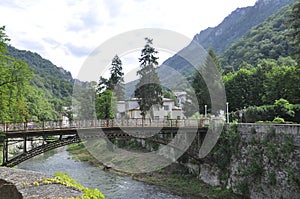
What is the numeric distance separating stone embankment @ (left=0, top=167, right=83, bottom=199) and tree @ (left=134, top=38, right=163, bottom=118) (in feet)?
81.8

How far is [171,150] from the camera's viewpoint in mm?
34062

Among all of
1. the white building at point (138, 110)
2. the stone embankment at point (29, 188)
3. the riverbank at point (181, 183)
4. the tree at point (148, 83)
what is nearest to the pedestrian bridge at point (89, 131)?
the riverbank at point (181, 183)

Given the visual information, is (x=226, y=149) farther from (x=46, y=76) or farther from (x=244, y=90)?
(x=46, y=76)

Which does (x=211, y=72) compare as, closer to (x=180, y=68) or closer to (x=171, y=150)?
(x=171, y=150)

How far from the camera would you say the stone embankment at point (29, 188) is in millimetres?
8696

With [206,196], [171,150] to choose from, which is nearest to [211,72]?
[171,150]

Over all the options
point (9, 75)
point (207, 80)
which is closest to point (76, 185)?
point (9, 75)

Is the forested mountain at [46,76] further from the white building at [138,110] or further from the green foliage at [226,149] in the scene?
the green foliage at [226,149]

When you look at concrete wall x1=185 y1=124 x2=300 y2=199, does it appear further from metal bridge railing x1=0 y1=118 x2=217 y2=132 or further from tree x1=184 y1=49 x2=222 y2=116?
tree x1=184 y1=49 x2=222 y2=116

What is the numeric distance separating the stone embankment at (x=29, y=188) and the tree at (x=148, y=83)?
81.8ft

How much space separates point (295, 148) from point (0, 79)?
67.4ft

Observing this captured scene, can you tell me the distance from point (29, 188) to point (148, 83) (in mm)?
27750

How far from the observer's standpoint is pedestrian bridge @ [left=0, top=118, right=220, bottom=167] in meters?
21.2

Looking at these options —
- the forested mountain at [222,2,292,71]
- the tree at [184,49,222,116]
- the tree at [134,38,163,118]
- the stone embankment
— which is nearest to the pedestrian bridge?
the tree at [134,38,163,118]
